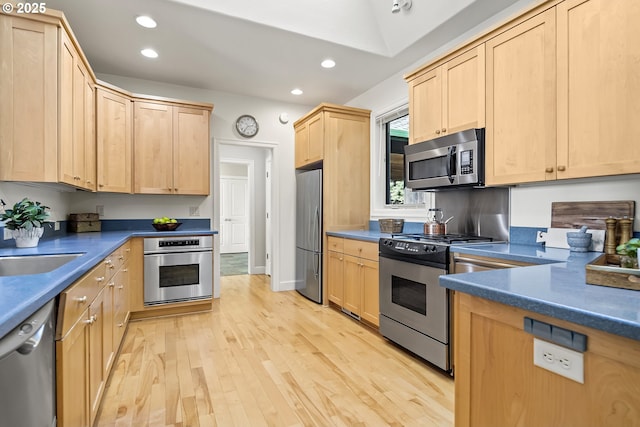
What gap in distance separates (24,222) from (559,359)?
8.91 ft

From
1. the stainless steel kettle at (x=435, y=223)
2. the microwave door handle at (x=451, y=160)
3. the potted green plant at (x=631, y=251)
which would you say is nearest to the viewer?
the potted green plant at (x=631, y=251)

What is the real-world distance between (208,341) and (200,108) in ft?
8.70

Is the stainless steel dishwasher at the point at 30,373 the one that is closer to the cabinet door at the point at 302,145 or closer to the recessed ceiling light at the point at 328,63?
the recessed ceiling light at the point at 328,63

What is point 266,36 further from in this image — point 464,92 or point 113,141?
point 113,141

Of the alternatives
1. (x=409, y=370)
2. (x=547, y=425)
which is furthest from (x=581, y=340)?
(x=409, y=370)

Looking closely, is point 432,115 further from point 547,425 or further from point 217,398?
point 217,398

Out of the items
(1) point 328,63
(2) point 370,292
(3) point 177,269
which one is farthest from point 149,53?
(2) point 370,292

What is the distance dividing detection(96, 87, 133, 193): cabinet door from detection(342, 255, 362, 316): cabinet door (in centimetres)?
255

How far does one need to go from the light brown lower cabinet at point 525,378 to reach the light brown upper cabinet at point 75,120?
2645mm

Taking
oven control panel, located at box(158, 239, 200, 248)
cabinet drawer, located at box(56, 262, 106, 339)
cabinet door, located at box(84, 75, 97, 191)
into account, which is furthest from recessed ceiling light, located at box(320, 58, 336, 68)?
cabinet drawer, located at box(56, 262, 106, 339)

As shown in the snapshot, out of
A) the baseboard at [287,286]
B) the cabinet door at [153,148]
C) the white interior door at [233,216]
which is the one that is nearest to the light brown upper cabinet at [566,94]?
the baseboard at [287,286]

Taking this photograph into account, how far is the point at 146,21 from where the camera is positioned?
278 centimetres

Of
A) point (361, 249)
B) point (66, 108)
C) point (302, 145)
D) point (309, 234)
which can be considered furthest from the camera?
point (302, 145)

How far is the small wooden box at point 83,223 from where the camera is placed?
3467 millimetres
